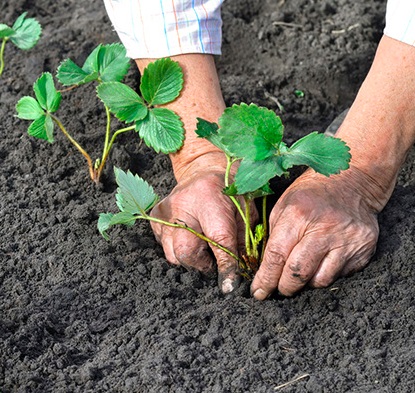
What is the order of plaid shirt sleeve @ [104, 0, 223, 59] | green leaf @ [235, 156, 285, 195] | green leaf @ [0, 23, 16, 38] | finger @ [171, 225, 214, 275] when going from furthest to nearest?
green leaf @ [0, 23, 16, 38], plaid shirt sleeve @ [104, 0, 223, 59], finger @ [171, 225, 214, 275], green leaf @ [235, 156, 285, 195]

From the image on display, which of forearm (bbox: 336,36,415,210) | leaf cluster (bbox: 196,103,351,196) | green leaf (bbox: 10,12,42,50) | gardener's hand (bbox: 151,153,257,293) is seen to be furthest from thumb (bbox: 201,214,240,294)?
green leaf (bbox: 10,12,42,50)

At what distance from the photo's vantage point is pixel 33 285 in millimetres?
2016

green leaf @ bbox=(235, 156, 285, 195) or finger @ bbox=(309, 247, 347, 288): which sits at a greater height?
green leaf @ bbox=(235, 156, 285, 195)

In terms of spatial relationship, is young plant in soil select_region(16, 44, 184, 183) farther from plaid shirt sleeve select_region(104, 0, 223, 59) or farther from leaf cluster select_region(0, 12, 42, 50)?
leaf cluster select_region(0, 12, 42, 50)

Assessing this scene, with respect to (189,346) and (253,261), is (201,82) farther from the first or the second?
(189,346)

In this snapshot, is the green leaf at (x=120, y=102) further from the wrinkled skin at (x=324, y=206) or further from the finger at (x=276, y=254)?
the finger at (x=276, y=254)

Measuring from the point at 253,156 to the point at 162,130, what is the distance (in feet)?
1.46

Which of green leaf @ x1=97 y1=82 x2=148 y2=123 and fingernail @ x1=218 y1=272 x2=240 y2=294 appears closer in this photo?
fingernail @ x1=218 y1=272 x2=240 y2=294

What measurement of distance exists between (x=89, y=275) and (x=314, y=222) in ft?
1.97

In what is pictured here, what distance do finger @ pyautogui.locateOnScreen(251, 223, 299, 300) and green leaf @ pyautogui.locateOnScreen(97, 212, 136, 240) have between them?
34 cm

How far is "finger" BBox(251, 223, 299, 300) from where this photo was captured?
1830 mm

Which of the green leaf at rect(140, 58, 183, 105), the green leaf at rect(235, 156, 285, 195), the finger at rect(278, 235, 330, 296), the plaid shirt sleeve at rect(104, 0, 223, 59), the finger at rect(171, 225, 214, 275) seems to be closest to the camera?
the green leaf at rect(235, 156, 285, 195)

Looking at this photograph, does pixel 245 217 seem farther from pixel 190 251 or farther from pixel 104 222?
pixel 104 222

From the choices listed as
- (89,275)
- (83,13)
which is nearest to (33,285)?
(89,275)
